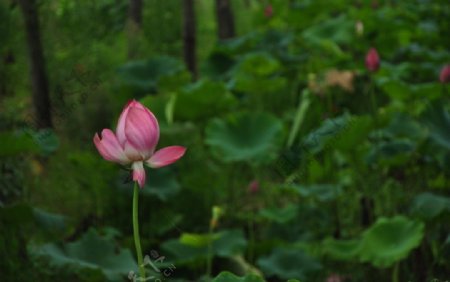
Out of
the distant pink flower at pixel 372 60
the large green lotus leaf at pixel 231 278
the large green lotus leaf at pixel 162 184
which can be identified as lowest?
the large green lotus leaf at pixel 162 184

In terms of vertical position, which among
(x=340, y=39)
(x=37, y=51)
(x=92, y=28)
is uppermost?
(x=37, y=51)

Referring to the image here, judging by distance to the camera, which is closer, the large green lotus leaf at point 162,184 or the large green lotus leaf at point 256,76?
the large green lotus leaf at point 162,184

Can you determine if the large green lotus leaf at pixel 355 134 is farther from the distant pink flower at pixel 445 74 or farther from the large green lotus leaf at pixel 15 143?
the large green lotus leaf at pixel 15 143

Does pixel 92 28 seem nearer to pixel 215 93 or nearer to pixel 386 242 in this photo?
pixel 215 93

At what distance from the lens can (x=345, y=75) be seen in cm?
356

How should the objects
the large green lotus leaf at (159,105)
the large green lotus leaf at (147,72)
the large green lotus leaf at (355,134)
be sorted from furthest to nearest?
the large green lotus leaf at (147,72), the large green lotus leaf at (159,105), the large green lotus leaf at (355,134)

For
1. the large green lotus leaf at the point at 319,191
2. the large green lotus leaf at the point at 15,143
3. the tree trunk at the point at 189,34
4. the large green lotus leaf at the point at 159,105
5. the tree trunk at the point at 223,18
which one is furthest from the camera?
the tree trunk at the point at 223,18

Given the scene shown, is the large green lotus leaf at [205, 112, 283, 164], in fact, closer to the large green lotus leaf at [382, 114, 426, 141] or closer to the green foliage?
the large green lotus leaf at [382, 114, 426, 141]

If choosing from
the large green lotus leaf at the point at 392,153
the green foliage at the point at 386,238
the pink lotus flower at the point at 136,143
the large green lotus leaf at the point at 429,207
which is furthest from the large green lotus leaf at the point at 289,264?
the pink lotus flower at the point at 136,143

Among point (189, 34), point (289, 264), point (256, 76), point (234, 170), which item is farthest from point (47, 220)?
point (189, 34)

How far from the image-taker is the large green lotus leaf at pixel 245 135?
2.72 meters

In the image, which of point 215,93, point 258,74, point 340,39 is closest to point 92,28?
point 340,39

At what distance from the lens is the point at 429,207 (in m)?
2.12

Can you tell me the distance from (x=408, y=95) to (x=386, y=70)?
0.42 metres
